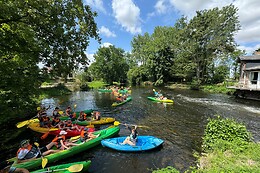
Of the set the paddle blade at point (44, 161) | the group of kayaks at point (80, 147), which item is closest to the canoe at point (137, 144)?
the group of kayaks at point (80, 147)

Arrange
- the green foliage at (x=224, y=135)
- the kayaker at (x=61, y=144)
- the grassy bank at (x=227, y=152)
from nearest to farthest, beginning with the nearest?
the grassy bank at (x=227, y=152) < the green foliage at (x=224, y=135) < the kayaker at (x=61, y=144)

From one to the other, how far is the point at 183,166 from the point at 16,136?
404 inches

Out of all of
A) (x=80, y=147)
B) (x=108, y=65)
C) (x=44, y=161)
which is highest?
(x=108, y=65)

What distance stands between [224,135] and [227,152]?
3.78 feet

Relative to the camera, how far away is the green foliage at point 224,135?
6910 mm

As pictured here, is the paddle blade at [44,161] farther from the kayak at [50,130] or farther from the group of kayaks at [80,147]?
the kayak at [50,130]

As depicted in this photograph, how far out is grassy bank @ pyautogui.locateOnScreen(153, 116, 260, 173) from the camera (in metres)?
5.11

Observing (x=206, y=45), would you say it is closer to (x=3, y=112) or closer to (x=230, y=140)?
(x=230, y=140)

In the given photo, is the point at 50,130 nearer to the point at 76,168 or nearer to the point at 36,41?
the point at 76,168

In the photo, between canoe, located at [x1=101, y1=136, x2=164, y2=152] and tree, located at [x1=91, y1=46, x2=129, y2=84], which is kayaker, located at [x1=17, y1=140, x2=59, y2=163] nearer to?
canoe, located at [x1=101, y1=136, x2=164, y2=152]

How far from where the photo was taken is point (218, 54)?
3444cm

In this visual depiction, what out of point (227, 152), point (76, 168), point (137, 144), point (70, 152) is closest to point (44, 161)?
point (70, 152)

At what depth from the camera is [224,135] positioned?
727 cm

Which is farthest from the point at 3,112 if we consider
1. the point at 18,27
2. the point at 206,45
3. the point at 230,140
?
the point at 206,45
